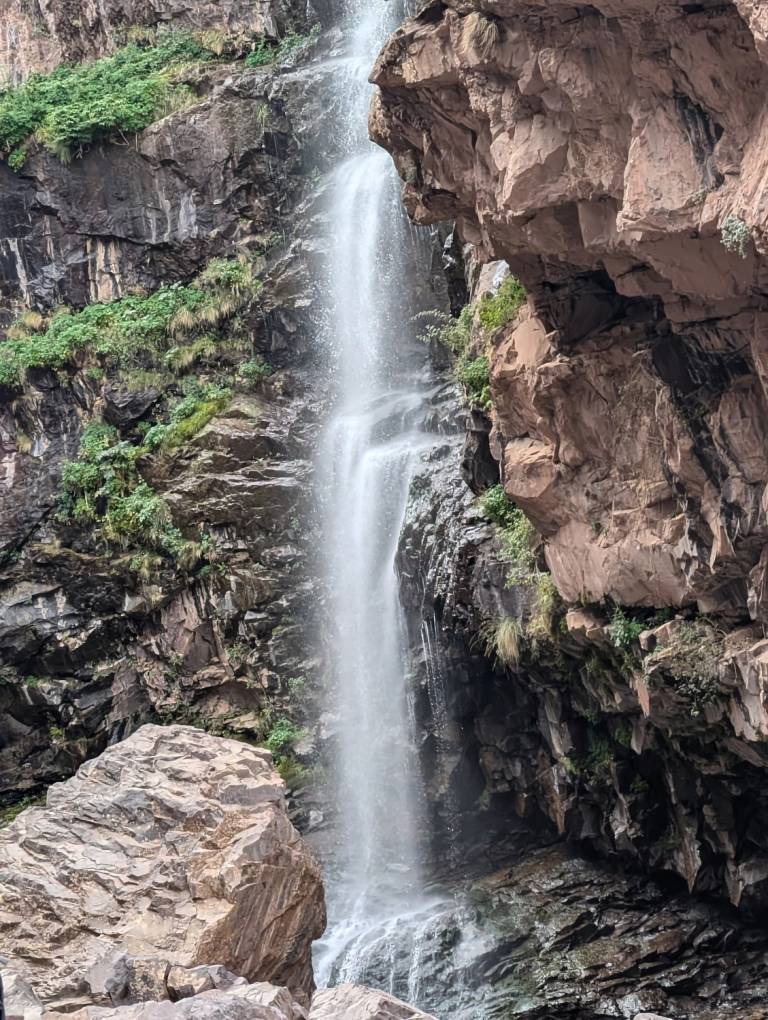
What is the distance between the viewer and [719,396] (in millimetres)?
9555

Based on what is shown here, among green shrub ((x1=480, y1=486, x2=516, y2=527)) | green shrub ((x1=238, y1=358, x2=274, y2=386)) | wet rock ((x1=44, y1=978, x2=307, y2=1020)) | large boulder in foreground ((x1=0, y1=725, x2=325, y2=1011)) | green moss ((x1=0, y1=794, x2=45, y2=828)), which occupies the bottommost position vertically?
wet rock ((x1=44, y1=978, x2=307, y2=1020))

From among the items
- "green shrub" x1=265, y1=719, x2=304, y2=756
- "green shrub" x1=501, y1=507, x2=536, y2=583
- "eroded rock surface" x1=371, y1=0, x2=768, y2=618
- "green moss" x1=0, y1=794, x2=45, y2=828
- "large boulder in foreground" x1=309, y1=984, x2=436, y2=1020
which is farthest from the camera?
"green moss" x1=0, y1=794, x2=45, y2=828

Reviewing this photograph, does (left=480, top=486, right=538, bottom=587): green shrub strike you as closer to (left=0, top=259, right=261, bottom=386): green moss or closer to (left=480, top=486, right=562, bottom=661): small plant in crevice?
(left=480, top=486, right=562, bottom=661): small plant in crevice

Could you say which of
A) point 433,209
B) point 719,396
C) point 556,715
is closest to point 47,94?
point 433,209

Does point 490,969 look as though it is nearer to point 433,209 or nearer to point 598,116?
point 433,209

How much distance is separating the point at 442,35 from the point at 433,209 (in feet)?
6.83

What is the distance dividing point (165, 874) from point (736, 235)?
26.9 feet

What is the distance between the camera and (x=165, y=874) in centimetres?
1091

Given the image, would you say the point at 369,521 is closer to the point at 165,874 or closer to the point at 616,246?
the point at 165,874

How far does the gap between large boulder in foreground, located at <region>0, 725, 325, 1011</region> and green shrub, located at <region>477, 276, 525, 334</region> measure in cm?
591

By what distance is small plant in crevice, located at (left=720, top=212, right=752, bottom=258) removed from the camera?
7086 mm

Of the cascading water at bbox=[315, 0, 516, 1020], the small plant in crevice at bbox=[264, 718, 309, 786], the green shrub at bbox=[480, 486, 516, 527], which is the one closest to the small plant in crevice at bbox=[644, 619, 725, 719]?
the green shrub at bbox=[480, 486, 516, 527]

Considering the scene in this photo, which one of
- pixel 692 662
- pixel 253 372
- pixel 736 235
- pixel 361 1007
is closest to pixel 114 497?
pixel 253 372

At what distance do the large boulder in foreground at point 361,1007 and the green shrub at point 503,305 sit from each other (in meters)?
7.46
